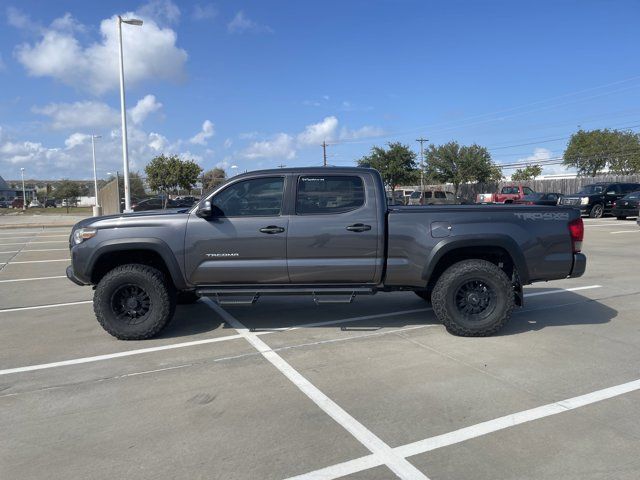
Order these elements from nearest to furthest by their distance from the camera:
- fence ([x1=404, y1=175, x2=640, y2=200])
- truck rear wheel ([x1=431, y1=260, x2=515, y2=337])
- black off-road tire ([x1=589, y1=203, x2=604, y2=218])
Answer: truck rear wheel ([x1=431, y1=260, x2=515, y2=337]) → black off-road tire ([x1=589, y1=203, x2=604, y2=218]) → fence ([x1=404, y1=175, x2=640, y2=200])

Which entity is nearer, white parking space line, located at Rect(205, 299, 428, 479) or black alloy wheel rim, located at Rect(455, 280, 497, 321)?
white parking space line, located at Rect(205, 299, 428, 479)

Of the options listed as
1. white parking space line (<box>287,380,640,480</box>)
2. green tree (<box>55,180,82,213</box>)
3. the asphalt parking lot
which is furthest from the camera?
green tree (<box>55,180,82,213</box>)

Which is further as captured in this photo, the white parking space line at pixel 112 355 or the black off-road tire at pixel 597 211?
the black off-road tire at pixel 597 211

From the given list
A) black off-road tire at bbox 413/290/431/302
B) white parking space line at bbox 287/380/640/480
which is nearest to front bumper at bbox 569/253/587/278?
white parking space line at bbox 287/380/640/480

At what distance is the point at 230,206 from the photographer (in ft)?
18.6

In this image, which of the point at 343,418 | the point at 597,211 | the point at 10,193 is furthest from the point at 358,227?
the point at 10,193

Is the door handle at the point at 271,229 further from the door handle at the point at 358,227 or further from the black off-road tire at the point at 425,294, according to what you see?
the black off-road tire at the point at 425,294

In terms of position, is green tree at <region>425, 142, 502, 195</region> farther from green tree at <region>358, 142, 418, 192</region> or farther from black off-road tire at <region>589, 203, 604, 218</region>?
black off-road tire at <region>589, 203, 604, 218</region>

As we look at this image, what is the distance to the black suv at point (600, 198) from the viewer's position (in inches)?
1011

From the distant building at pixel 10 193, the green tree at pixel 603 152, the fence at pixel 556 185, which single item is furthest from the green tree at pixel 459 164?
the distant building at pixel 10 193

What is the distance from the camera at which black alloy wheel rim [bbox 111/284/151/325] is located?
5.70 metres

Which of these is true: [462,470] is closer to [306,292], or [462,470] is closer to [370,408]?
[370,408]

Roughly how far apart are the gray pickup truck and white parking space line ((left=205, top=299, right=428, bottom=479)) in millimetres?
740

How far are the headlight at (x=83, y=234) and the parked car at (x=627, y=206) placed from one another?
23875 mm
